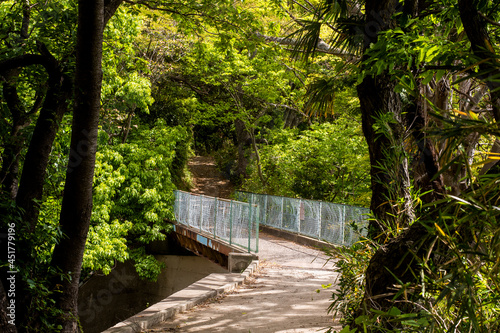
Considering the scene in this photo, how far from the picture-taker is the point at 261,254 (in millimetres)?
13500

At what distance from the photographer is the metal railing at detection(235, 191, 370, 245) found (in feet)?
47.2

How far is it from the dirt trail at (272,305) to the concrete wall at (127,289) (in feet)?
22.2

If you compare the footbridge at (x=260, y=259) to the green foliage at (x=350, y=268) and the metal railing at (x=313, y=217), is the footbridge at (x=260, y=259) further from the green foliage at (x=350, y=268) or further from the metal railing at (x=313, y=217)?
the green foliage at (x=350, y=268)

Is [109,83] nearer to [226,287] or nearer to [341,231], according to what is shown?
[226,287]

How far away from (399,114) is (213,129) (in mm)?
31071

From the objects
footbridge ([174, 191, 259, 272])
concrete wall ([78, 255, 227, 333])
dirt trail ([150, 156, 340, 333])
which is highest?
footbridge ([174, 191, 259, 272])

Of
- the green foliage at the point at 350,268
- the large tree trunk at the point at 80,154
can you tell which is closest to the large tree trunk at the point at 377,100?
the green foliage at the point at 350,268

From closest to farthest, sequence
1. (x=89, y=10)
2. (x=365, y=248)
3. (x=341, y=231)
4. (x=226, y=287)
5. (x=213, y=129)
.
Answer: (x=365, y=248) < (x=89, y=10) < (x=226, y=287) < (x=341, y=231) < (x=213, y=129)

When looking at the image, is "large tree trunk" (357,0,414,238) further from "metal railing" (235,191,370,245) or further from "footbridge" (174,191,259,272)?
"metal railing" (235,191,370,245)

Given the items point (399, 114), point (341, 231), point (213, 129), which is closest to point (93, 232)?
point (341, 231)

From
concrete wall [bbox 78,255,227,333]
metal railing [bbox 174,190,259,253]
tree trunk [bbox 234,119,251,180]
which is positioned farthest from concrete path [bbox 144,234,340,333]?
tree trunk [bbox 234,119,251,180]

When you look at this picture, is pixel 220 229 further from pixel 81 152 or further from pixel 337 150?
pixel 81 152

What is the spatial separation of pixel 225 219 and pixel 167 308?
7088 millimetres

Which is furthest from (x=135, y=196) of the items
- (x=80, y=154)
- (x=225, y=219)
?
(x=80, y=154)
